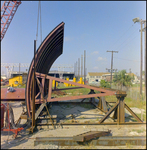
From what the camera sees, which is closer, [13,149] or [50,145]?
[13,149]

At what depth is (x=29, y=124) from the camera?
247 inches

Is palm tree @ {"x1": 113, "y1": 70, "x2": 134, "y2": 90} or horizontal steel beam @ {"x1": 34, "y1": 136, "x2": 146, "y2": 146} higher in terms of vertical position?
palm tree @ {"x1": 113, "y1": 70, "x2": 134, "y2": 90}

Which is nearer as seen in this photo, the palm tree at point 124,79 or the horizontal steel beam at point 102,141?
the horizontal steel beam at point 102,141

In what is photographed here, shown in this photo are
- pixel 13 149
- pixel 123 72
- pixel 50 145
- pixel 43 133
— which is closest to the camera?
pixel 13 149

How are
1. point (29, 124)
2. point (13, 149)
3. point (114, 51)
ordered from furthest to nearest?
point (114, 51) → point (29, 124) → point (13, 149)

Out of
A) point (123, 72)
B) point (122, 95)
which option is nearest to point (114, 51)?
point (123, 72)

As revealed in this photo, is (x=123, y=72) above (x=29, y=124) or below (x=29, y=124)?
above

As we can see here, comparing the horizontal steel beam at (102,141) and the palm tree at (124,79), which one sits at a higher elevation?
the palm tree at (124,79)

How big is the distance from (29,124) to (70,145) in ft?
8.60

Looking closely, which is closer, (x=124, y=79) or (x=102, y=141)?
(x=102, y=141)

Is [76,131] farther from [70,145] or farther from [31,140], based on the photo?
[31,140]

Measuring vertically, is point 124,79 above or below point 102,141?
above

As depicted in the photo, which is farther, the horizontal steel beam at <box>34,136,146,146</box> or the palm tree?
the palm tree

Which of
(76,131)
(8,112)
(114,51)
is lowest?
(76,131)
